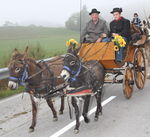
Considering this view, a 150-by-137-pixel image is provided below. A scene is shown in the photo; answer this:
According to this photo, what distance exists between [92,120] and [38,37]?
12879 mm

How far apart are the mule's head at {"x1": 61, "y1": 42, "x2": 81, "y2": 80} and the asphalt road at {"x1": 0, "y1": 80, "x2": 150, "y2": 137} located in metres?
1.25

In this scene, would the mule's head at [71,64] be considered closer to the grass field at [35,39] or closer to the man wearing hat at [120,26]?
the man wearing hat at [120,26]

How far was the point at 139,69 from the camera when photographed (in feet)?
33.3

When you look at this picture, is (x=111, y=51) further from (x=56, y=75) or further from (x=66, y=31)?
(x=66, y=31)

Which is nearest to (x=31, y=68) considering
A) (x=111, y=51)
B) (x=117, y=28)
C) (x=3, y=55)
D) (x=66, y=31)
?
(x=111, y=51)

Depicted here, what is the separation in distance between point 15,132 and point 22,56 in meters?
1.68

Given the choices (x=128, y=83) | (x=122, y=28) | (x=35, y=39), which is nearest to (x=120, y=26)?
(x=122, y=28)

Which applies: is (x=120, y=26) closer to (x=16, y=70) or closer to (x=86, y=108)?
(x=86, y=108)

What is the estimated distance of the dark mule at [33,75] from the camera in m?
6.58

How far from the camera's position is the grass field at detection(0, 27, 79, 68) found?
53.2 ft

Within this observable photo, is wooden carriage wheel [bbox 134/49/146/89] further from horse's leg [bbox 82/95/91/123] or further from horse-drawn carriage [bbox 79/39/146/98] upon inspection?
horse's leg [bbox 82/95/91/123]

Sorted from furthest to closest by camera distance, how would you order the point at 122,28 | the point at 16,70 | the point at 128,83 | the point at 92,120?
1. the point at 122,28
2. the point at 128,83
3. the point at 92,120
4. the point at 16,70

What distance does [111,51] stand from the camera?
27.4 feet

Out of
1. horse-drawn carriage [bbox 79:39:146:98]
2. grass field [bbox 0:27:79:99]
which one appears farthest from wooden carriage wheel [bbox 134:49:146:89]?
grass field [bbox 0:27:79:99]
